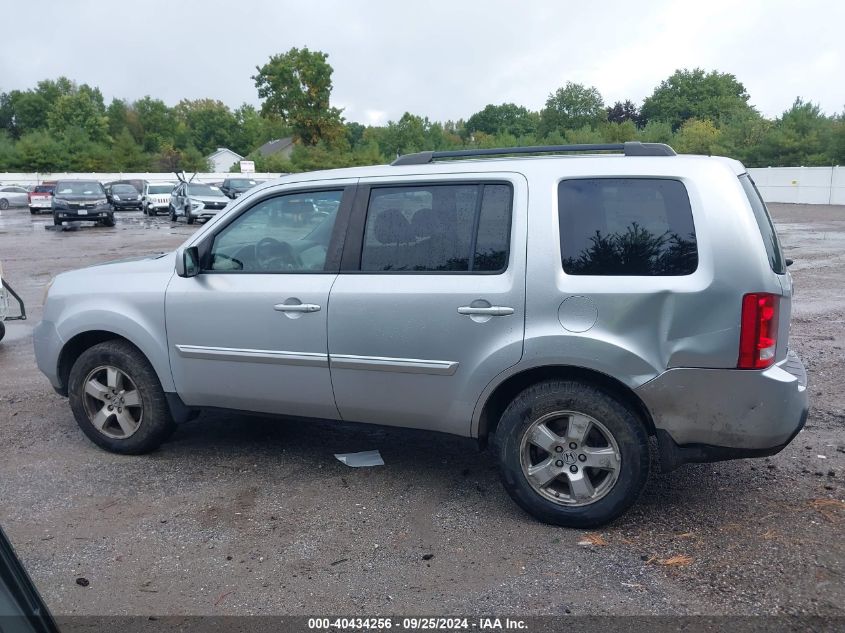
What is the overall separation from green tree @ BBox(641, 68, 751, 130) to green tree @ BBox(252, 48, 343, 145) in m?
51.7

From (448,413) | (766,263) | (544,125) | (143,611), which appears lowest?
(143,611)

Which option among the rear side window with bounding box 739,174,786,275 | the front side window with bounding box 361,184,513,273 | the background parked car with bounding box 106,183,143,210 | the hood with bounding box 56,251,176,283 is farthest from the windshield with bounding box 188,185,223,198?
the rear side window with bounding box 739,174,786,275

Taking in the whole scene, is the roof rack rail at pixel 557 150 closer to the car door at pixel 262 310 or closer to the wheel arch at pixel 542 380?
the car door at pixel 262 310

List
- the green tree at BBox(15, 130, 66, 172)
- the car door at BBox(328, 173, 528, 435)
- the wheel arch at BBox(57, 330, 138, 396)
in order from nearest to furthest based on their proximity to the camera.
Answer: the car door at BBox(328, 173, 528, 435)
the wheel arch at BBox(57, 330, 138, 396)
the green tree at BBox(15, 130, 66, 172)

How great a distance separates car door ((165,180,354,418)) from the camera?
15.4ft

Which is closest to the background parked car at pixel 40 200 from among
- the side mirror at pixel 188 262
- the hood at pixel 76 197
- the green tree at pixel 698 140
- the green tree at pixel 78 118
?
the hood at pixel 76 197

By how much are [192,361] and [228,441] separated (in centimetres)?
92

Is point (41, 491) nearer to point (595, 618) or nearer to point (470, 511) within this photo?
point (470, 511)

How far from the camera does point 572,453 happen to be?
4152mm

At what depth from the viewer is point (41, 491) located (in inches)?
189

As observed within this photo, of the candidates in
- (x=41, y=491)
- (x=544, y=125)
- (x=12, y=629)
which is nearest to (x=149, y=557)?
(x=41, y=491)

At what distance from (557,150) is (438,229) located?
33.0 inches

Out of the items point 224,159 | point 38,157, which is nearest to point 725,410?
point 38,157

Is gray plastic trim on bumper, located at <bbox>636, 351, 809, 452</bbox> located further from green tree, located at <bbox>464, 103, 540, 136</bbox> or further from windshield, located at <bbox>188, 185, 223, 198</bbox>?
green tree, located at <bbox>464, 103, 540, 136</bbox>
